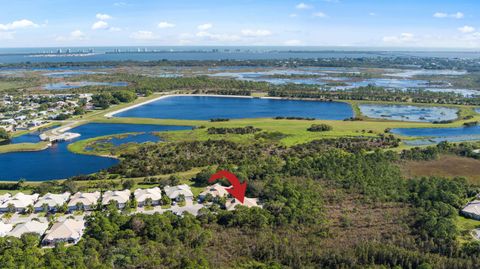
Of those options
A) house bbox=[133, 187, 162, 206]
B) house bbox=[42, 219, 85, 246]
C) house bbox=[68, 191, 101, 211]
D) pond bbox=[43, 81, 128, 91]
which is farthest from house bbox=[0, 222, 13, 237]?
pond bbox=[43, 81, 128, 91]

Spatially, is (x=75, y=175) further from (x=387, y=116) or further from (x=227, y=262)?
(x=387, y=116)

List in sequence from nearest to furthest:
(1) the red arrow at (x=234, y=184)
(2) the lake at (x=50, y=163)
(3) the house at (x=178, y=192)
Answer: (1) the red arrow at (x=234, y=184) → (3) the house at (x=178, y=192) → (2) the lake at (x=50, y=163)

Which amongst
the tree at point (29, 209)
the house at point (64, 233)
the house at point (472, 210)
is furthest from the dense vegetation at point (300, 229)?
the tree at point (29, 209)

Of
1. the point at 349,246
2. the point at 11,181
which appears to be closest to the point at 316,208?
the point at 349,246

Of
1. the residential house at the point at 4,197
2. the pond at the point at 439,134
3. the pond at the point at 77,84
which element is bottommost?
the residential house at the point at 4,197

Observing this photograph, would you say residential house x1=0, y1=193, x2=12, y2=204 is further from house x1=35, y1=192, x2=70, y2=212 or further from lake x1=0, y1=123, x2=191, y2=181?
lake x1=0, y1=123, x2=191, y2=181

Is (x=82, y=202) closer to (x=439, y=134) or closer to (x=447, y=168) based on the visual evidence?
(x=447, y=168)

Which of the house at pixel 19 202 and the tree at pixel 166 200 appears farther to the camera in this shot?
the tree at pixel 166 200

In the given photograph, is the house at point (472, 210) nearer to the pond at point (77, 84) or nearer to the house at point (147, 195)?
the house at point (147, 195)
